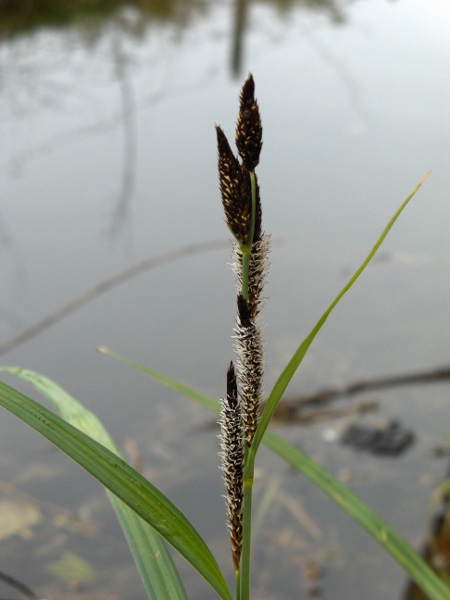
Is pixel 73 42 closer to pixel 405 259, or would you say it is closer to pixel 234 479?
pixel 405 259

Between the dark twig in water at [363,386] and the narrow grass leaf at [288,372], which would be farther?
the dark twig in water at [363,386]

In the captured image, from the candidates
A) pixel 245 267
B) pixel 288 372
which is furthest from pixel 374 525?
pixel 245 267

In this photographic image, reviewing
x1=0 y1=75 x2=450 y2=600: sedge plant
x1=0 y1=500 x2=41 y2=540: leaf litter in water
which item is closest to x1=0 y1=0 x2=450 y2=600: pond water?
x1=0 y1=500 x2=41 y2=540: leaf litter in water

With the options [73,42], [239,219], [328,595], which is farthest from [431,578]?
[73,42]

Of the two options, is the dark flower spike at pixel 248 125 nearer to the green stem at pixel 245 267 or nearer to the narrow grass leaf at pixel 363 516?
the green stem at pixel 245 267

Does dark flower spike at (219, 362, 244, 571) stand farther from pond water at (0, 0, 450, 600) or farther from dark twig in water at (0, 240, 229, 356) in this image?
dark twig in water at (0, 240, 229, 356)

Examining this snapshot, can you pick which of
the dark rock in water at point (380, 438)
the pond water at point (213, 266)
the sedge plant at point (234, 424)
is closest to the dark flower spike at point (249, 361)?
the sedge plant at point (234, 424)
